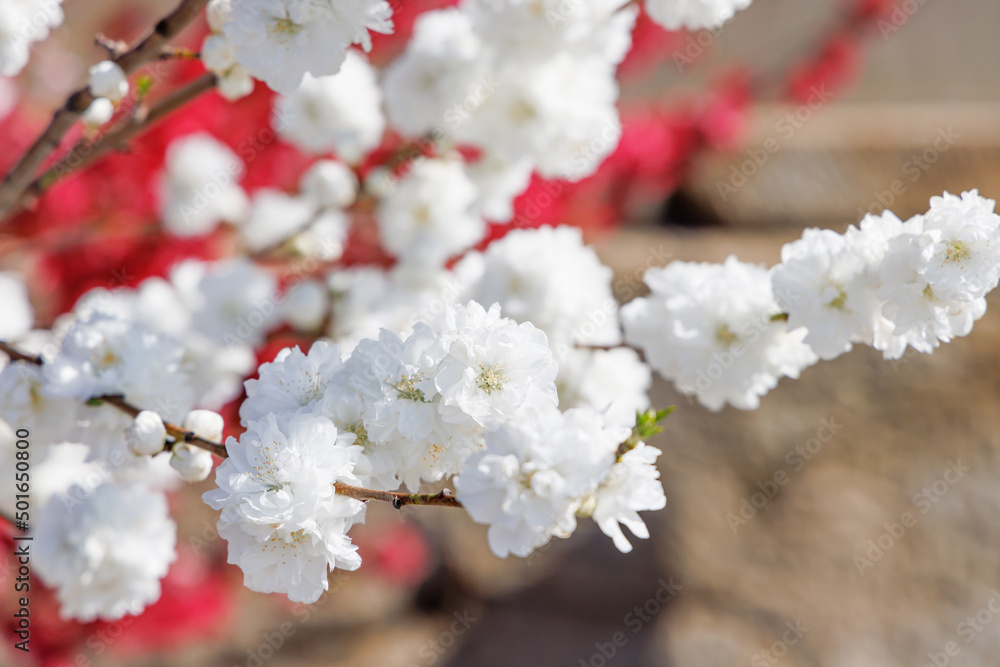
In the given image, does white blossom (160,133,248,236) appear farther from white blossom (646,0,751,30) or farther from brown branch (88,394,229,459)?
white blossom (646,0,751,30)

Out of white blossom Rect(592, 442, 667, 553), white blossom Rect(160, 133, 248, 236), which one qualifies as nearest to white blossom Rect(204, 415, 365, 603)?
white blossom Rect(592, 442, 667, 553)

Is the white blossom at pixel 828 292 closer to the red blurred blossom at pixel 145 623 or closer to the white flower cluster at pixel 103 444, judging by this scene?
the white flower cluster at pixel 103 444

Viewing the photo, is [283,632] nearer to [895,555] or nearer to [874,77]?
[895,555]

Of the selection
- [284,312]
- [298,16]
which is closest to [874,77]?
[284,312]

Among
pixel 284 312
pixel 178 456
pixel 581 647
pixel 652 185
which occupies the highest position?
pixel 178 456

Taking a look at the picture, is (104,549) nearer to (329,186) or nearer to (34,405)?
(34,405)

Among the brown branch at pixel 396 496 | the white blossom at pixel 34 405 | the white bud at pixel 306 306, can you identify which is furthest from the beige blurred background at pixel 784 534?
the brown branch at pixel 396 496
